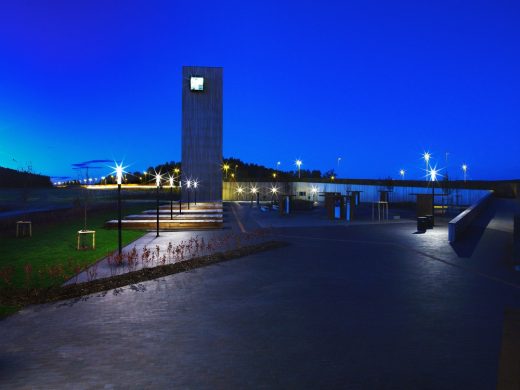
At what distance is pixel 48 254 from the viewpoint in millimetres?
14562

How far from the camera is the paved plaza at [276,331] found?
17.9ft

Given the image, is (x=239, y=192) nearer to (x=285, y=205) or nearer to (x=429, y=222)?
(x=285, y=205)

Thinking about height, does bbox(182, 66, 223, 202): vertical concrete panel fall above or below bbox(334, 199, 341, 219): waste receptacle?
above

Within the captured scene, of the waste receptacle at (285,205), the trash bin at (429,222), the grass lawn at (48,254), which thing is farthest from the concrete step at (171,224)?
the trash bin at (429,222)

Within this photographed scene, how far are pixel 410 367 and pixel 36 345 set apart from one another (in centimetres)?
530

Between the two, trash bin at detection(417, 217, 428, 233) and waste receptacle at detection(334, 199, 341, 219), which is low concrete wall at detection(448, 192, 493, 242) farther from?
waste receptacle at detection(334, 199, 341, 219)

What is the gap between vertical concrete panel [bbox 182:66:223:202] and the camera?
46.4 metres

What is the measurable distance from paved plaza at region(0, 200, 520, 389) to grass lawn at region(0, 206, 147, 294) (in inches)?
91.8

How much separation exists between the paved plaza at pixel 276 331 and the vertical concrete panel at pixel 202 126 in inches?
1373

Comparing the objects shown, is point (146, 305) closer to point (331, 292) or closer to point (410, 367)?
point (331, 292)

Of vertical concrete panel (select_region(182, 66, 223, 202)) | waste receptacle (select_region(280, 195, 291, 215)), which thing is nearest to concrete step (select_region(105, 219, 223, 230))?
waste receptacle (select_region(280, 195, 291, 215))

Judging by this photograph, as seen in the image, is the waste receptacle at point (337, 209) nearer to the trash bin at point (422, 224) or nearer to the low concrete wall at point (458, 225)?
the trash bin at point (422, 224)

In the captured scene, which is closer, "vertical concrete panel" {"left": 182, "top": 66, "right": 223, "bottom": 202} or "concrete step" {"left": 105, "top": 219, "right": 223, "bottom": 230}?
"concrete step" {"left": 105, "top": 219, "right": 223, "bottom": 230}

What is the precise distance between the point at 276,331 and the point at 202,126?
4099 centimetres
